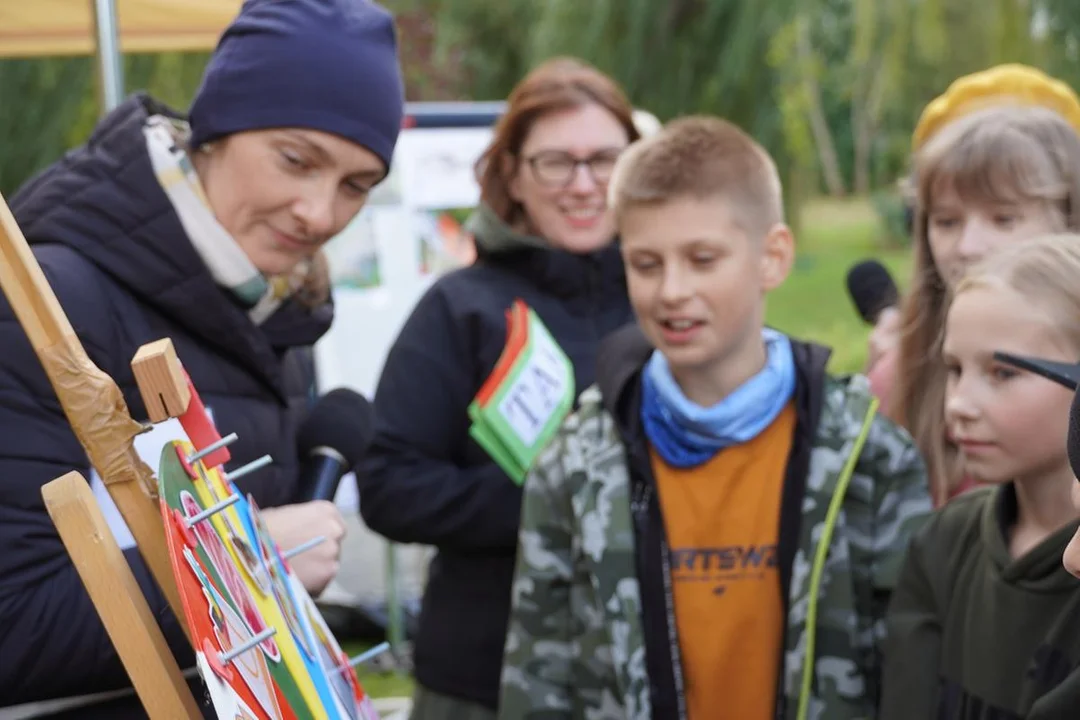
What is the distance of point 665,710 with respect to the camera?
217cm

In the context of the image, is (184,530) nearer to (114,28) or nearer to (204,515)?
(204,515)

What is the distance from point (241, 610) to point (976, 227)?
5.54 ft

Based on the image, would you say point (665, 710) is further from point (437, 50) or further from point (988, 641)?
point (437, 50)

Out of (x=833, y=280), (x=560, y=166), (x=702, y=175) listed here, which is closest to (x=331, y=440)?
(x=702, y=175)

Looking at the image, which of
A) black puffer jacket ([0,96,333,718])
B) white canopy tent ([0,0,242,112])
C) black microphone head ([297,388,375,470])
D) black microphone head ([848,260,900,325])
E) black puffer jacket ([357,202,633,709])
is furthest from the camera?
black microphone head ([848,260,900,325])

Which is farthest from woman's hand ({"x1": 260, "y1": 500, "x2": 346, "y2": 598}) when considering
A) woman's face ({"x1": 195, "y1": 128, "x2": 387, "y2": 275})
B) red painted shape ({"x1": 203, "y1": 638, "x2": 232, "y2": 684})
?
red painted shape ({"x1": 203, "y1": 638, "x2": 232, "y2": 684})

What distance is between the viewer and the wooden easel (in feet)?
3.64

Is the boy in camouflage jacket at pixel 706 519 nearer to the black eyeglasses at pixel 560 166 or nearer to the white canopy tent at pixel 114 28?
the black eyeglasses at pixel 560 166

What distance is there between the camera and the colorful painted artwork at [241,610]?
3.27 ft

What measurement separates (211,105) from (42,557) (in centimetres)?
69

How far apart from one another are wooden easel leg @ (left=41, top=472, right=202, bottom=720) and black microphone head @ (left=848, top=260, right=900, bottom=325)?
2400mm

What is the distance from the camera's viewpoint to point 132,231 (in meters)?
1.79

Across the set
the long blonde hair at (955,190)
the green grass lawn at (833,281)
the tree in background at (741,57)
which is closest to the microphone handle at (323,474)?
the long blonde hair at (955,190)

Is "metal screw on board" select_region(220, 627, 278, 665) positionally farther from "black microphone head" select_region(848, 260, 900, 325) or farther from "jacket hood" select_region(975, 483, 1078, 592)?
"black microphone head" select_region(848, 260, 900, 325)
